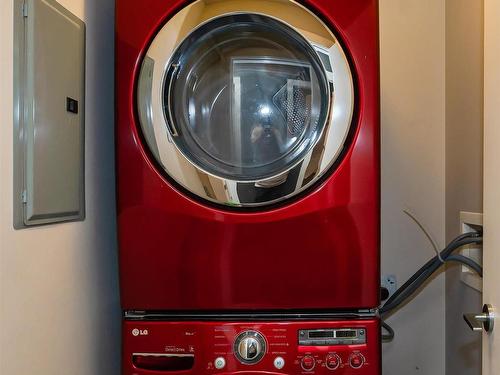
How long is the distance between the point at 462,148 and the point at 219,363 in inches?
41.3

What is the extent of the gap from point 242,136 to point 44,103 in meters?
0.47

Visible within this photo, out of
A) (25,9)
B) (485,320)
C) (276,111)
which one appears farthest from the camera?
(276,111)

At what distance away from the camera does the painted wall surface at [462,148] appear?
1374mm

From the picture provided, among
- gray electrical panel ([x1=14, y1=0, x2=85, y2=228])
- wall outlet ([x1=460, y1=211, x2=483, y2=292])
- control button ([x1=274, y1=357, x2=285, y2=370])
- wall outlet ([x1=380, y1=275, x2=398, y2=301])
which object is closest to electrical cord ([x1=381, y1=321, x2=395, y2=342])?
wall outlet ([x1=380, y1=275, x2=398, y2=301])

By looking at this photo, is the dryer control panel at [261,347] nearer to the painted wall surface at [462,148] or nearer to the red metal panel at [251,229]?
the red metal panel at [251,229]

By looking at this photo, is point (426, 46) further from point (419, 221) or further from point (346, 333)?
point (346, 333)

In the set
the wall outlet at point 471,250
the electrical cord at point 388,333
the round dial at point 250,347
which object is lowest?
the electrical cord at point 388,333

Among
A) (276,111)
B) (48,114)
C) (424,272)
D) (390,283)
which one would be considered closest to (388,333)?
(390,283)

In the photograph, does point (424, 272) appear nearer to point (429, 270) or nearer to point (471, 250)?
point (429, 270)

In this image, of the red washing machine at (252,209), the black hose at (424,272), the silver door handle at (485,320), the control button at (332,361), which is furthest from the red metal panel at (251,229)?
the black hose at (424,272)

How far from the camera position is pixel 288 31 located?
44.3 inches

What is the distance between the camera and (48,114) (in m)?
0.96

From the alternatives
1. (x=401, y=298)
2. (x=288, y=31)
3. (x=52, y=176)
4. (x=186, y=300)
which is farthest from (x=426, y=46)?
(x=52, y=176)

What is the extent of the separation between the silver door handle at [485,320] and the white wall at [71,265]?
3.17ft
